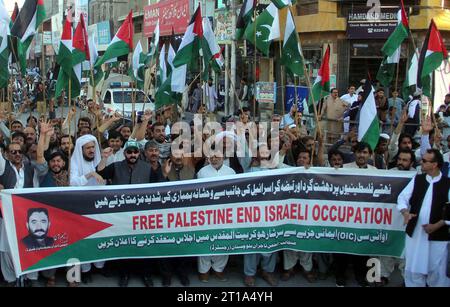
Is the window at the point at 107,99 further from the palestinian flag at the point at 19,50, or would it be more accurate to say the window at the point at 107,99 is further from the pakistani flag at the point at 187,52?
the pakistani flag at the point at 187,52

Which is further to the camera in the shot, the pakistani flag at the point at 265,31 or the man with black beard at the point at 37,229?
the pakistani flag at the point at 265,31

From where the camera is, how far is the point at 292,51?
25.8ft

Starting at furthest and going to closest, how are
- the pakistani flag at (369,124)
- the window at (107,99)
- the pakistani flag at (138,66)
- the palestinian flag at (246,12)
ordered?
the window at (107,99)
the pakistani flag at (138,66)
the palestinian flag at (246,12)
the pakistani flag at (369,124)

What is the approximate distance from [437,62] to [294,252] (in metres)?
3.22

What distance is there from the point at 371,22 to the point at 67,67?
45.8 feet

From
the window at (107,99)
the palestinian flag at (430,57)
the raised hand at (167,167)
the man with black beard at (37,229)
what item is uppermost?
the palestinian flag at (430,57)

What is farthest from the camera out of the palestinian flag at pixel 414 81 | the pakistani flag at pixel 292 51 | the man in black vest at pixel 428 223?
the palestinian flag at pixel 414 81

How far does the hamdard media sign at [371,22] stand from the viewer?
19.8 meters

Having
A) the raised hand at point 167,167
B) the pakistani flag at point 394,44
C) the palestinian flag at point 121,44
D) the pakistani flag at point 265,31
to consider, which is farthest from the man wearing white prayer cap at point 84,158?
the pakistani flag at point 394,44

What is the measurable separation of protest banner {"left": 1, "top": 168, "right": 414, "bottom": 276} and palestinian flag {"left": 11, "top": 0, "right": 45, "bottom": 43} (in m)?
4.12

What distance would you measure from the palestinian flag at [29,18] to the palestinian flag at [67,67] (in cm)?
65

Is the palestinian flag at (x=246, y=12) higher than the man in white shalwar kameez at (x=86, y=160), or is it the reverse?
the palestinian flag at (x=246, y=12)

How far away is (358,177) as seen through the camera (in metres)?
6.23
